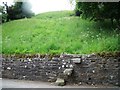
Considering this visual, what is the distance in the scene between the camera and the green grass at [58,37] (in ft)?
43.1

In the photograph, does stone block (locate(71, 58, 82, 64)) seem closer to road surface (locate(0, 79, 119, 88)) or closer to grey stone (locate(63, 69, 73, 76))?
grey stone (locate(63, 69, 73, 76))

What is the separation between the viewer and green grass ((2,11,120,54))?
13129 millimetres

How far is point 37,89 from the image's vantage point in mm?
10359

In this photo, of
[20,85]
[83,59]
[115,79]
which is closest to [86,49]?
[83,59]

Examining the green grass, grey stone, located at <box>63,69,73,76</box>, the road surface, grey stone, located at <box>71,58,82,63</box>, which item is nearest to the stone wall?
grey stone, located at <box>71,58,82,63</box>

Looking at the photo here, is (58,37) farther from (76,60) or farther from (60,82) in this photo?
(60,82)

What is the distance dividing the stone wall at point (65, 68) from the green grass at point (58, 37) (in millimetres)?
698

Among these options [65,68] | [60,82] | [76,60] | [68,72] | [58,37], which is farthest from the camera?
[58,37]

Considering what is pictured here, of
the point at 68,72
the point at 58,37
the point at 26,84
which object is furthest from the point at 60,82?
the point at 58,37

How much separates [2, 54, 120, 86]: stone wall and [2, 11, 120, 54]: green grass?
0.70 m

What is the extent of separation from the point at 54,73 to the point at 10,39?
227 inches

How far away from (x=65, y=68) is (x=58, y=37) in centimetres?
412

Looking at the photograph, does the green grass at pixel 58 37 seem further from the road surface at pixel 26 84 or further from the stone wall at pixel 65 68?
the road surface at pixel 26 84

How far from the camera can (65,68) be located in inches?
467
